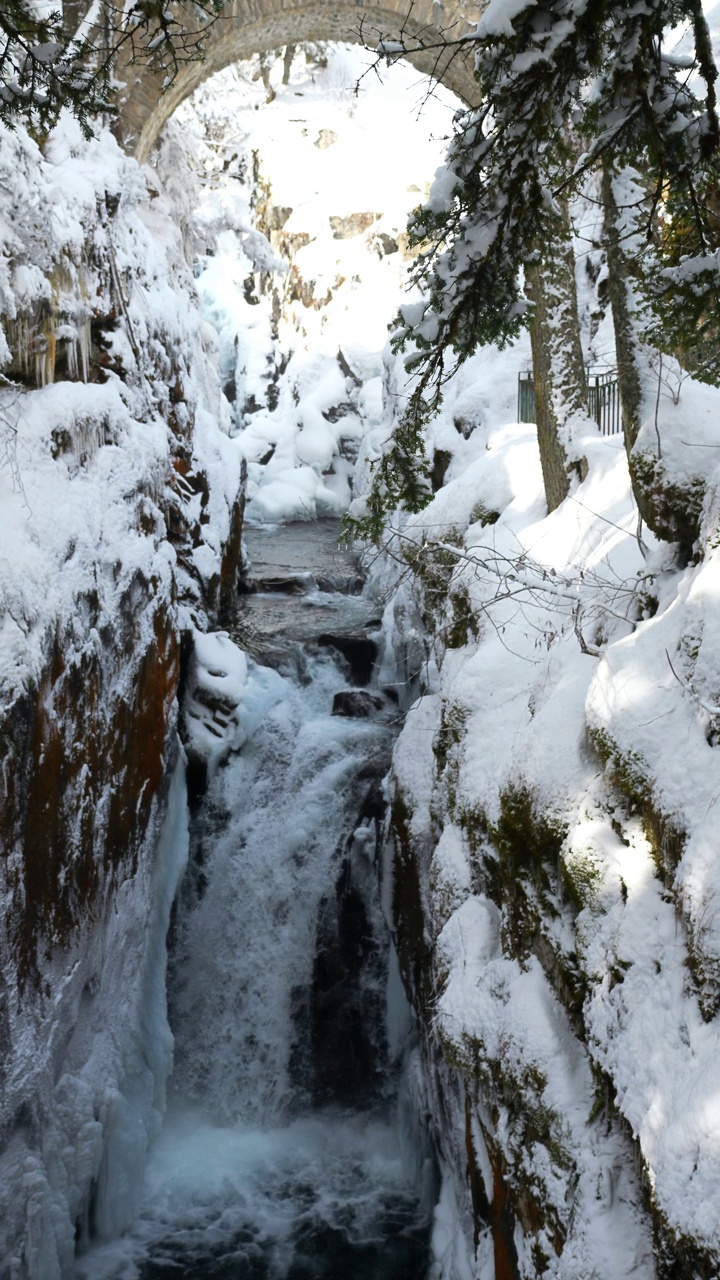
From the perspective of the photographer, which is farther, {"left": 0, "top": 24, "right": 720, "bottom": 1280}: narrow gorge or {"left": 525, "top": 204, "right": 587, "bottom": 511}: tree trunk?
{"left": 525, "top": 204, "right": 587, "bottom": 511}: tree trunk

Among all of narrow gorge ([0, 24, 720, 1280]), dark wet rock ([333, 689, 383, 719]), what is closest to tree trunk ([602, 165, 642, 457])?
narrow gorge ([0, 24, 720, 1280])

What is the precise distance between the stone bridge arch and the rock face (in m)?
4.06

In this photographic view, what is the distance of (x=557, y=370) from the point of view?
8.49 m

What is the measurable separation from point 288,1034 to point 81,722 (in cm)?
389

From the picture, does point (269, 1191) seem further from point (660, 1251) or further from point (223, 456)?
point (223, 456)

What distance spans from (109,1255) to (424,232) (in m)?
7.32

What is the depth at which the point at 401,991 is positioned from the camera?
26.1ft

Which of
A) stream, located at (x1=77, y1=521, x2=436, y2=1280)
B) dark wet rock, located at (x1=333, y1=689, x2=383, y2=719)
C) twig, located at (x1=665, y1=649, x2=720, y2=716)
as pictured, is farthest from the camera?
dark wet rock, located at (x1=333, y1=689, x2=383, y2=719)

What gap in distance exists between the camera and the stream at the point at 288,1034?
6.79 metres

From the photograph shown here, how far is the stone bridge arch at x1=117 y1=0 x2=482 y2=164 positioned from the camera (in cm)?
1255

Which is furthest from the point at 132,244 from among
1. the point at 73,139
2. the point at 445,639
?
the point at 445,639

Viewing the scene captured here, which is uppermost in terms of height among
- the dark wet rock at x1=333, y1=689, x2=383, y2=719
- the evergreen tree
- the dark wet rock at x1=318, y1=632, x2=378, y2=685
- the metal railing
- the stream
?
the evergreen tree

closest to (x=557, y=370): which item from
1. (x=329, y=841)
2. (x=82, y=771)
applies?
(x=329, y=841)

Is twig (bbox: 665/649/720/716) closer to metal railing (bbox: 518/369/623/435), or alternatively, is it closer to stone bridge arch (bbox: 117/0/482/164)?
metal railing (bbox: 518/369/623/435)
